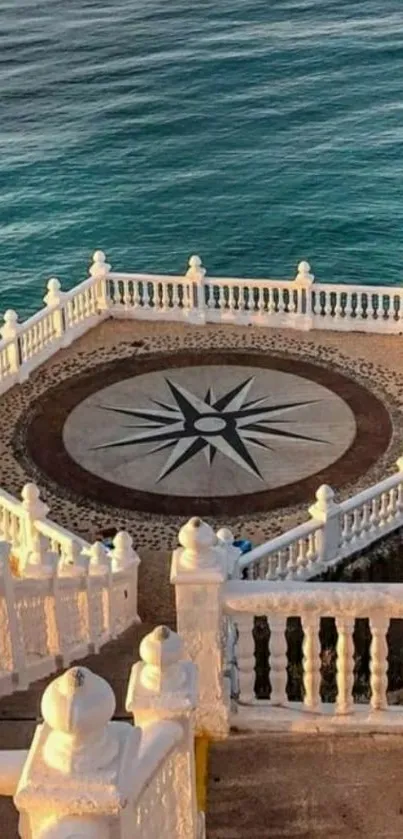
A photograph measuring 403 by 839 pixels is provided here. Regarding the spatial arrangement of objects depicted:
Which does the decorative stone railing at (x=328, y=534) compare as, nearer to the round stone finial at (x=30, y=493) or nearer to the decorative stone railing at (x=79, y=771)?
the round stone finial at (x=30, y=493)

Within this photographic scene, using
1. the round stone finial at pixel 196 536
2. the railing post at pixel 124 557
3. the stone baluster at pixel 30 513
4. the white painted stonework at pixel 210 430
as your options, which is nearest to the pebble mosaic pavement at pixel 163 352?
the white painted stonework at pixel 210 430

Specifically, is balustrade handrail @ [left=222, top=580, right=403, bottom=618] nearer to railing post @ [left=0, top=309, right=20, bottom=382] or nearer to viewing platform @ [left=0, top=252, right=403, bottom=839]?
viewing platform @ [left=0, top=252, right=403, bottom=839]

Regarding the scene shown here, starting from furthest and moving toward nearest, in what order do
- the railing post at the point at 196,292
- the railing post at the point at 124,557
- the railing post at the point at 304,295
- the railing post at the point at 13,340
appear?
the railing post at the point at 196,292
the railing post at the point at 304,295
the railing post at the point at 13,340
the railing post at the point at 124,557

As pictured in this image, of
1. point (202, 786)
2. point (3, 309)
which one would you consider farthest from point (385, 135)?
point (202, 786)

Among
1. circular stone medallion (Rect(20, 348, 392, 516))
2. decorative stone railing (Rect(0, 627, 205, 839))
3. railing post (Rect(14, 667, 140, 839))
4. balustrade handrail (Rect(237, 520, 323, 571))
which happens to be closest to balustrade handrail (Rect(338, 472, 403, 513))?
balustrade handrail (Rect(237, 520, 323, 571))

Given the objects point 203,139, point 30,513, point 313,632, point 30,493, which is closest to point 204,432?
point 30,513

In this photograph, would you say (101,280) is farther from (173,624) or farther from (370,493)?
(173,624)

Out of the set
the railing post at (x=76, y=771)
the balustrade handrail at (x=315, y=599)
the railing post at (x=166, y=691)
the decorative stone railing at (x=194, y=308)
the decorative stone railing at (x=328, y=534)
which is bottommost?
the decorative stone railing at (x=328, y=534)
